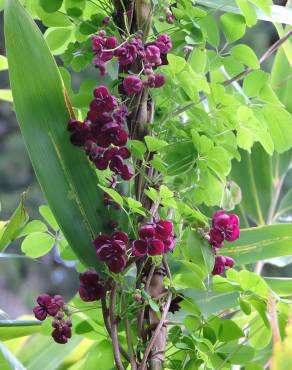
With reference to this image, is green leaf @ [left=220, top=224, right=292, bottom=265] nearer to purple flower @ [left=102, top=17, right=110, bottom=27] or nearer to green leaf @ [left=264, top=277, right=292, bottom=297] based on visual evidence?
green leaf @ [left=264, top=277, right=292, bottom=297]

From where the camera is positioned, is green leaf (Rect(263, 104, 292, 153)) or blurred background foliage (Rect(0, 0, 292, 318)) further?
blurred background foliage (Rect(0, 0, 292, 318))

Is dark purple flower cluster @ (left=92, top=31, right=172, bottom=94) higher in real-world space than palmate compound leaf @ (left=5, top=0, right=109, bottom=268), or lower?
higher

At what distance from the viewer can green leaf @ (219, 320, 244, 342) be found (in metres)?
0.53

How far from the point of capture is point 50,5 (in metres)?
0.60

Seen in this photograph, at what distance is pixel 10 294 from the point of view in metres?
5.38

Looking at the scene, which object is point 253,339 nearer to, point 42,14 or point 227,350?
point 227,350

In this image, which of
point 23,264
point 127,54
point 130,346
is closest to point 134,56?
point 127,54

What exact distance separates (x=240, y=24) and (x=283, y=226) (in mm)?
195

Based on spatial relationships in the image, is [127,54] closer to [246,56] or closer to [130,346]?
[246,56]

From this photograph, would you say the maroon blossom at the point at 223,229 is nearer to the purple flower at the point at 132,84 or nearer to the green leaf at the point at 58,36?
the purple flower at the point at 132,84

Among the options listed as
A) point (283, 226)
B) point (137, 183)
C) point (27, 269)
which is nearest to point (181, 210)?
point (137, 183)

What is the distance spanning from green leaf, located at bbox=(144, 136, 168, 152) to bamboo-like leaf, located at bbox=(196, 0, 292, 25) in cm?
15

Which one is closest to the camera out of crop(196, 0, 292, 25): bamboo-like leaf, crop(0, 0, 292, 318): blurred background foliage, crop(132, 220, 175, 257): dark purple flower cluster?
crop(132, 220, 175, 257): dark purple flower cluster

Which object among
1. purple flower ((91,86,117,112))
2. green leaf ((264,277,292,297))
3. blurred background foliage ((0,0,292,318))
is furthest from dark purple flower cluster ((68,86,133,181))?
blurred background foliage ((0,0,292,318))
